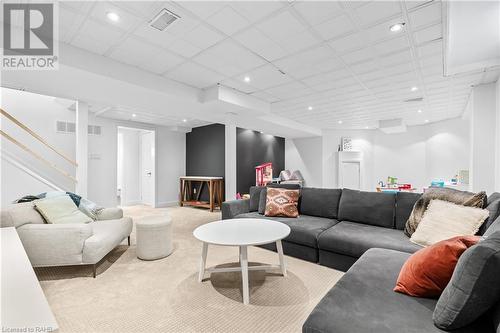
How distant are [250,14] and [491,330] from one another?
2.71 meters

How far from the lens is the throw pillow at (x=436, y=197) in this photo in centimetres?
206

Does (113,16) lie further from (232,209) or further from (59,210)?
(232,209)

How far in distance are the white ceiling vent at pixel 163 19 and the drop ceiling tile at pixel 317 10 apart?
119 centimetres

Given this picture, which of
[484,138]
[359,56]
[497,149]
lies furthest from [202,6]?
[484,138]

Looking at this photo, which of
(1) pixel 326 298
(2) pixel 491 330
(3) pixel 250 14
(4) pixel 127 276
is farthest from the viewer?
(4) pixel 127 276

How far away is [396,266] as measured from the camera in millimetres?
1628

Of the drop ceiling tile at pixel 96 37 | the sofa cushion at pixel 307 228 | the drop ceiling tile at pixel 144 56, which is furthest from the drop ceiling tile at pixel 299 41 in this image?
the sofa cushion at pixel 307 228

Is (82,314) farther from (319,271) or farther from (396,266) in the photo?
(396,266)

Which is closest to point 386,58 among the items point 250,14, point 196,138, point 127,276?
point 250,14

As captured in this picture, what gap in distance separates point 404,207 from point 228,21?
2.84 meters

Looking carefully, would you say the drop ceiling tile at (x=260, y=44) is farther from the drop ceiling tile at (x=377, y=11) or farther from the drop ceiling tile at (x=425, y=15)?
the drop ceiling tile at (x=425, y=15)

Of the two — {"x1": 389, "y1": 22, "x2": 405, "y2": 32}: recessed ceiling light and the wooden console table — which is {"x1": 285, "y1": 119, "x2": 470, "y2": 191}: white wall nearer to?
the wooden console table

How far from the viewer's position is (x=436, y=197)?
2.34 metres

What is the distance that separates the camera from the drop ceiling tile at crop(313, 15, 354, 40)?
7.68 feet
